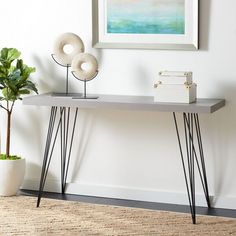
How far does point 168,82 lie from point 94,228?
1027mm

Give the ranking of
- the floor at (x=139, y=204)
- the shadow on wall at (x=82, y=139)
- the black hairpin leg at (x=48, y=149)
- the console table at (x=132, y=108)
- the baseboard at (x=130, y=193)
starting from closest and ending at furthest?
1. the console table at (x=132, y=108)
2. the floor at (x=139, y=204)
3. the baseboard at (x=130, y=193)
4. the black hairpin leg at (x=48, y=149)
5. the shadow on wall at (x=82, y=139)

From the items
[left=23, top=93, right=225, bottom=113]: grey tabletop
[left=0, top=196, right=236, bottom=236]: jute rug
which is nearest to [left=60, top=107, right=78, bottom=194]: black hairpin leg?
[left=23, top=93, right=225, bottom=113]: grey tabletop

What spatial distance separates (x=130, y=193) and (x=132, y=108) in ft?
2.64

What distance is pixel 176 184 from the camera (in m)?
4.62

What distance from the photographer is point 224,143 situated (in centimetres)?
447

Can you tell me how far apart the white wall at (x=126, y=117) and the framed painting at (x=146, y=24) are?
64 millimetres

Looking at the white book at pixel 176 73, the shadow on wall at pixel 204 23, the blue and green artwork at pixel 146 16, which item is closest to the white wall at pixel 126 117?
the shadow on wall at pixel 204 23

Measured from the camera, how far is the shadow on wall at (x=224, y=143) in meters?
4.41

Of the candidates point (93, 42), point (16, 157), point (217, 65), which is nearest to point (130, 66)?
point (93, 42)

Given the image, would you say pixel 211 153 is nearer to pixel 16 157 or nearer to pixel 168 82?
pixel 168 82

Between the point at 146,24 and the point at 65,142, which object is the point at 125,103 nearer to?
the point at 146,24

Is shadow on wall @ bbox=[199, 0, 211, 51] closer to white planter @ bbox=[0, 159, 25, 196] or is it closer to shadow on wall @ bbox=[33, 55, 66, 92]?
shadow on wall @ bbox=[33, 55, 66, 92]

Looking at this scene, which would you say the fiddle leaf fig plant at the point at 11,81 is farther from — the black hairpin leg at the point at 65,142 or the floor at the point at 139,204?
the floor at the point at 139,204

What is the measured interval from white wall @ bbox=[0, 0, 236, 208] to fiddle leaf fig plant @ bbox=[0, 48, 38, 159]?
0.54ft
